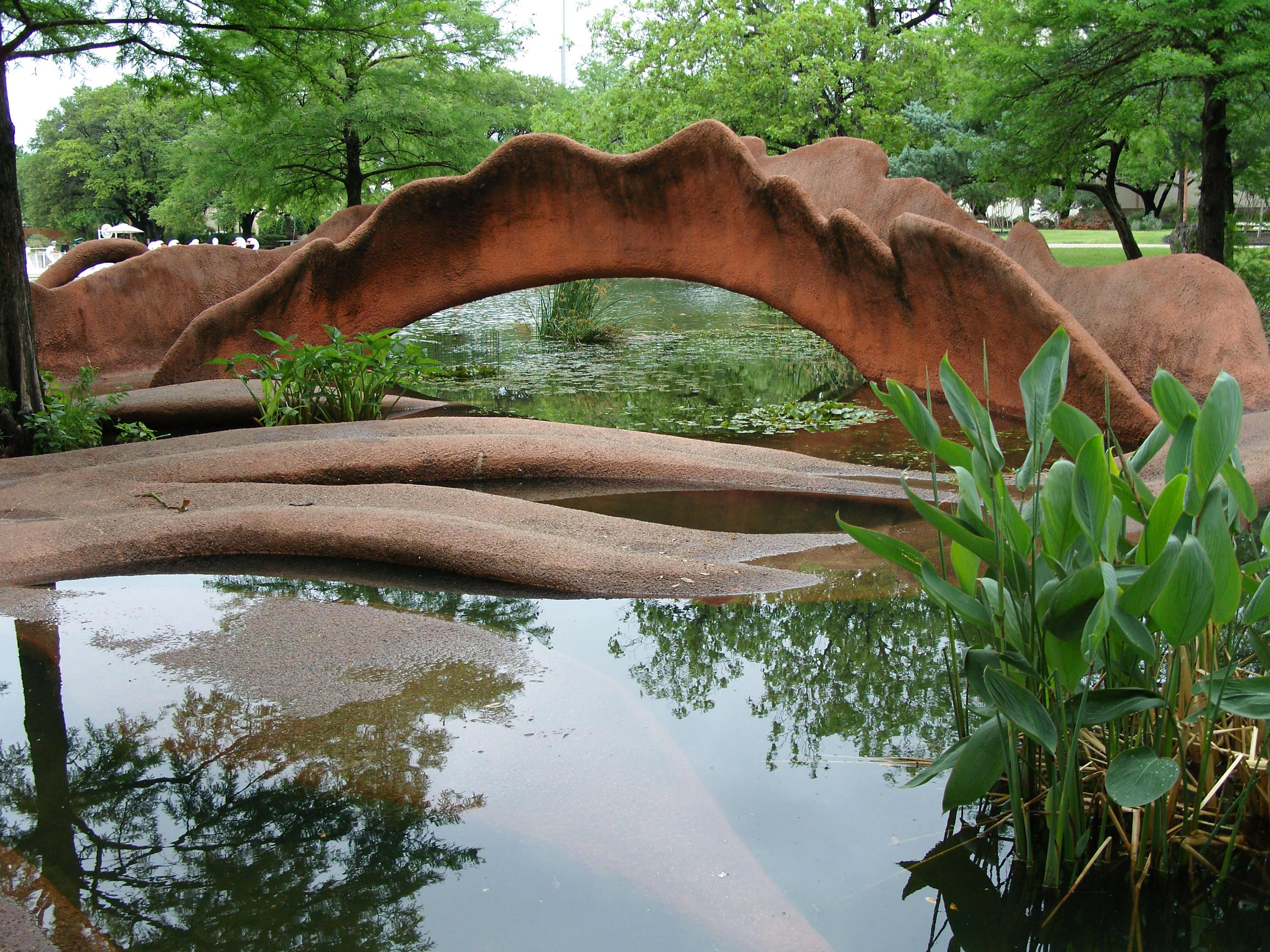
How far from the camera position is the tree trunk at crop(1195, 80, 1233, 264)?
34.9 ft

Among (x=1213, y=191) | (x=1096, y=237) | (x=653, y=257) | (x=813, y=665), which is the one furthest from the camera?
(x=1096, y=237)

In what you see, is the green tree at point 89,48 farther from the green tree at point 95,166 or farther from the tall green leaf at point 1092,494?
the green tree at point 95,166

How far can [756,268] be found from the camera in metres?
8.69

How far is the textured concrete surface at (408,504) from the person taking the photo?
14.0 ft

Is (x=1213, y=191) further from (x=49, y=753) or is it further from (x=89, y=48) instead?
(x=49, y=753)

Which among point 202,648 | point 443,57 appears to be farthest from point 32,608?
point 443,57

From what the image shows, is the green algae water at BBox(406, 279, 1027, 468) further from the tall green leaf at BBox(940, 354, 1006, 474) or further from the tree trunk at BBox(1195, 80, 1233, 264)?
the tall green leaf at BBox(940, 354, 1006, 474)

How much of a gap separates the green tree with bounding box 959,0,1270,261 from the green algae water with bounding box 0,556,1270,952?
7.04 metres

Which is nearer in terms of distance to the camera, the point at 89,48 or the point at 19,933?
the point at 19,933

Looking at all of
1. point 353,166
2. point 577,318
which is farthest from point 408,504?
point 353,166

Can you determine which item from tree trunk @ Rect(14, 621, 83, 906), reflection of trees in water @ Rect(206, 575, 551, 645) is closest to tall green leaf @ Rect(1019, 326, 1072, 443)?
reflection of trees in water @ Rect(206, 575, 551, 645)

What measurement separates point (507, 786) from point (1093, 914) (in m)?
1.37

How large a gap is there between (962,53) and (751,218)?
17.7 feet

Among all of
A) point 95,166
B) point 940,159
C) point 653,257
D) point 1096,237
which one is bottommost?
point 653,257
